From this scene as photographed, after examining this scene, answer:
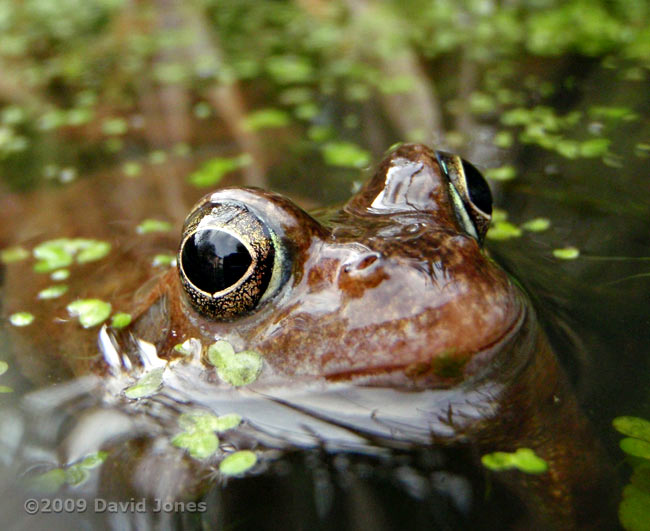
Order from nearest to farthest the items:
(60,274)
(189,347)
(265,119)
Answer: (189,347)
(60,274)
(265,119)

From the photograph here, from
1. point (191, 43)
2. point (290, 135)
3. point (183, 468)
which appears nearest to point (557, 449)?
point (183, 468)

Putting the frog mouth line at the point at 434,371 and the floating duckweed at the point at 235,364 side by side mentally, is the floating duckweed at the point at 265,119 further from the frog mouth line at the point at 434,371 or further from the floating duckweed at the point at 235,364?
the frog mouth line at the point at 434,371

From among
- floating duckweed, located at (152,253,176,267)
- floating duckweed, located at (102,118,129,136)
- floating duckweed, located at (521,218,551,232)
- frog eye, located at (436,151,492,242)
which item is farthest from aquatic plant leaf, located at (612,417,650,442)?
floating duckweed, located at (102,118,129,136)

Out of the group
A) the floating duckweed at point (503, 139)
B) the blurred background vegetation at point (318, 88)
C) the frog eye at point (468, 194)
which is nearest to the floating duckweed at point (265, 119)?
the blurred background vegetation at point (318, 88)

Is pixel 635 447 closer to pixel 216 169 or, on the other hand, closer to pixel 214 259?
pixel 214 259

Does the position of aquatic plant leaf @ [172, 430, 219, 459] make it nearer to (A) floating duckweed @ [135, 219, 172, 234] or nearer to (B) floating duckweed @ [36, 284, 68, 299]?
(B) floating duckweed @ [36, 284, 68, 299]

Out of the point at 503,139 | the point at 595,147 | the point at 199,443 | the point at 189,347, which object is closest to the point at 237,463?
the point at 199,443

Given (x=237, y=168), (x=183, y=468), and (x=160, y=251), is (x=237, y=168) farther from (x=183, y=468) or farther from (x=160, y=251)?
(x=183, y=468)
